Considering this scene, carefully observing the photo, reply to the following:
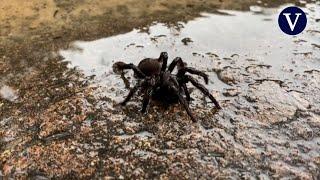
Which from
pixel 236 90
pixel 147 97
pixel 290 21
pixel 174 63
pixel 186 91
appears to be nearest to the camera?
pixel 147 97

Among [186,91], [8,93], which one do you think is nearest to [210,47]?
[186,91]

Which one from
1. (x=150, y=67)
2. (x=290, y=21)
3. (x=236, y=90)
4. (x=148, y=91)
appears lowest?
(x=236, y=90)

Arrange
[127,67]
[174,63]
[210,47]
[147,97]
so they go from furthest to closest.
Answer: [210,47] → [127,67] → [174,63] → [147,97]

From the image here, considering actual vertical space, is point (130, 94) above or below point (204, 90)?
below

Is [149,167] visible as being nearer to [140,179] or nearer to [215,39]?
[140,179]

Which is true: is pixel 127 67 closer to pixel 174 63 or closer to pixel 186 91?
pixel 174 63

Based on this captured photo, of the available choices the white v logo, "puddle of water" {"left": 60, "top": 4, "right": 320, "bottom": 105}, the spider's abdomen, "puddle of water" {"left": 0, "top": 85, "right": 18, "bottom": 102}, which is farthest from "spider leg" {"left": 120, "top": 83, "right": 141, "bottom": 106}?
the white v logo

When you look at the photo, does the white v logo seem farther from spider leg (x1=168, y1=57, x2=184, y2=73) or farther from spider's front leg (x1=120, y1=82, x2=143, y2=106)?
spider's front leg (x1=120, y1=82, x2=143, y2=106)
